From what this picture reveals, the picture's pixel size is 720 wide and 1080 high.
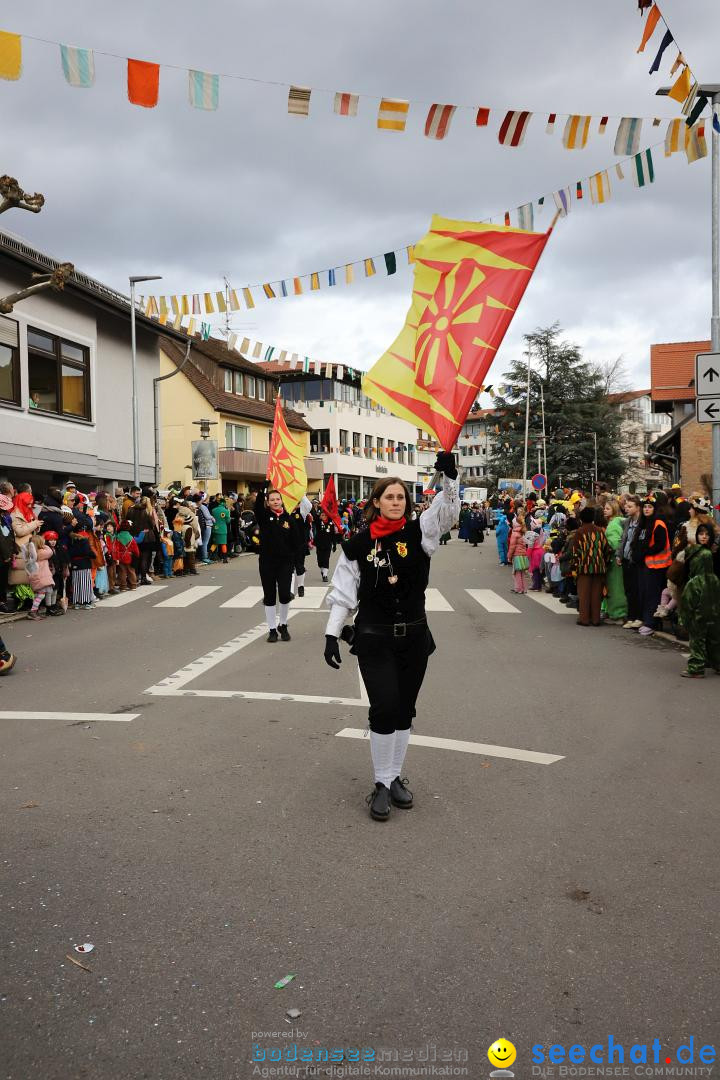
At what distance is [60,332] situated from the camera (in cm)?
2297

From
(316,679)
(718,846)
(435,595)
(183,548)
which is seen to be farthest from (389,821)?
(183,548)

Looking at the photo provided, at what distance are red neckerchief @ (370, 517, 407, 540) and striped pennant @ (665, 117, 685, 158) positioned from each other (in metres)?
9.25

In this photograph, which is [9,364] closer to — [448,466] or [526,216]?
[526,216]

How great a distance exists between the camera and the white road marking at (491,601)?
14663 mm

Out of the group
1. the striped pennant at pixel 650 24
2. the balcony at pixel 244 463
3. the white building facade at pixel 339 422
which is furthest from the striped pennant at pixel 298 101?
the white building facade at pixel 339 422

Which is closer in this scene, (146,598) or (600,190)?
(600,190)

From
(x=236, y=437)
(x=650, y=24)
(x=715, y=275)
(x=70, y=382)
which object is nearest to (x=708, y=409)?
(x=715, y=275)

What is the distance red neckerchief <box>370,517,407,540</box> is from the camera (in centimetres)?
495

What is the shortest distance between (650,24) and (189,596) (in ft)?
37.4

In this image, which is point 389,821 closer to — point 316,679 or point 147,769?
point 147,769

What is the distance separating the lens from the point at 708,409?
38.5ft

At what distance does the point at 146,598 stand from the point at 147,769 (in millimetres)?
11123

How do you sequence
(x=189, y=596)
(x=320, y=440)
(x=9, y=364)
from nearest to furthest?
(x=189, y=596) → (x=9, y=364) → (x=320, y=440)

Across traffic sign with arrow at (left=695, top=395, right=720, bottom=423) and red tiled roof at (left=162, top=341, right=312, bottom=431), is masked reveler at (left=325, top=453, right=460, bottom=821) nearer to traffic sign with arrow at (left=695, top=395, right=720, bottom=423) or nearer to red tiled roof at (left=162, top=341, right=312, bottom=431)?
traffic sign with arrow at (left=695, top=395, right=720, bottom=423)
